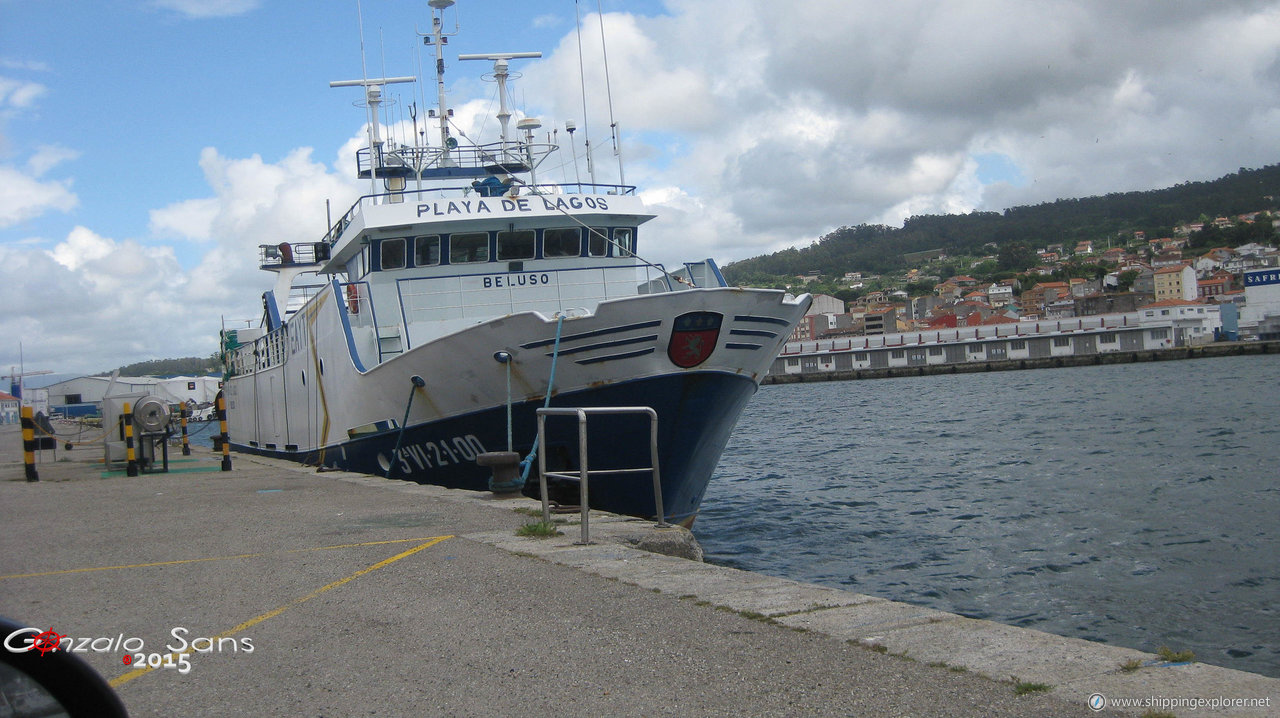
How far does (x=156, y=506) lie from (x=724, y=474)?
46.8ft

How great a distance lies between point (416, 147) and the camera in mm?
16641

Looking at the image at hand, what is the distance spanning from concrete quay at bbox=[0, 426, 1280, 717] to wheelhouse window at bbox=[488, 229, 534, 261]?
22.0 feet

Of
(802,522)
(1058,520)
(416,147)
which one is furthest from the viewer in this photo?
(416,147)

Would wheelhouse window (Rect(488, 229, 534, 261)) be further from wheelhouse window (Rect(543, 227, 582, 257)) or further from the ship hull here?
the ship hull

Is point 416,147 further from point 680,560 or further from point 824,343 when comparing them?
point 824,343

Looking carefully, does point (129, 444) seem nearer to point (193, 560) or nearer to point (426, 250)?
point (426, 250)

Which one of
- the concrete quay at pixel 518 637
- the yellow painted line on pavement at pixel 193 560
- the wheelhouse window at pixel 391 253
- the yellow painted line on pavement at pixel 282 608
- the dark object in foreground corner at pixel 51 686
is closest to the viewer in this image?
the dark object in foreground corner at pixel 51 686

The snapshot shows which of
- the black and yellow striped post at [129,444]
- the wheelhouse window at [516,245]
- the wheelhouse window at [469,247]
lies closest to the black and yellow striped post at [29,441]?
the black and yellow striped post at [129,444]

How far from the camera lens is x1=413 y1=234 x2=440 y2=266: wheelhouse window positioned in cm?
1313

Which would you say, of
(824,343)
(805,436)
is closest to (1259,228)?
(824,343)

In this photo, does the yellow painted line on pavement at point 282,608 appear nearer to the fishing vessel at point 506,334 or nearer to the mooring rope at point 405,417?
the fishing vessel at point 506,334

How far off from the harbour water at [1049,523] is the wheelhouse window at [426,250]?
219 inches

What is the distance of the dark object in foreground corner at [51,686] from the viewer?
1.74 metres

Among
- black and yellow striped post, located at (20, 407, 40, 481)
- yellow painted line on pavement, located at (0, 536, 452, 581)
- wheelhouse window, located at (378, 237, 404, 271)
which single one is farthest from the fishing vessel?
black and yellow striped post, located at (20, 407, 40, 481)
